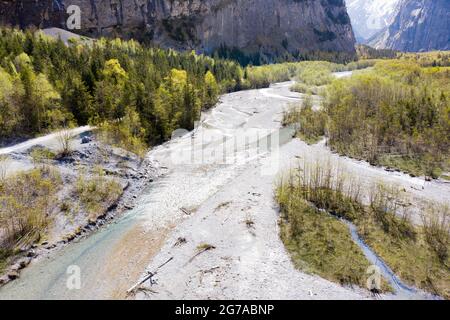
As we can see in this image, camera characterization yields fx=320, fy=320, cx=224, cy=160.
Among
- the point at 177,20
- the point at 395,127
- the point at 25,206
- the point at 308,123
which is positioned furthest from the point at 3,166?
the point at 177,20

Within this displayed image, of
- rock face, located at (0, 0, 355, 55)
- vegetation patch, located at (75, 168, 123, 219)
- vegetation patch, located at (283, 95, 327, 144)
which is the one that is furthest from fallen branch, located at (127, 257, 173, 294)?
rock face, located at (0, 0, 355, 55)

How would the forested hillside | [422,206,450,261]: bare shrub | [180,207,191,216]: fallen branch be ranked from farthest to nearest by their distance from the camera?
the forested hillside
[180,207,191,216]: fallen branch
[422,206,450,261]: bare shrub

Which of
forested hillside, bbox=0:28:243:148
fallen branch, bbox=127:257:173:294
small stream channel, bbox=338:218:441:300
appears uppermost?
forested hillside, bbox=0:28:243:148

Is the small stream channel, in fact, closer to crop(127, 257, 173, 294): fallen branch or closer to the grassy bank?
the grassy bank

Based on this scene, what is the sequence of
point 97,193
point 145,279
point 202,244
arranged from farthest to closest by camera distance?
point 97,193 < point 202,244 < point 145,279

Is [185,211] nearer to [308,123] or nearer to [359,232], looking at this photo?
[359,232]

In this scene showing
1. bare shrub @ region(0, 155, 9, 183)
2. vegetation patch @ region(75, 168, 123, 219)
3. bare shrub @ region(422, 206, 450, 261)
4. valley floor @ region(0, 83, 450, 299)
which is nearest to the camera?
valley floor @ region(0, 83, 450, 299)
